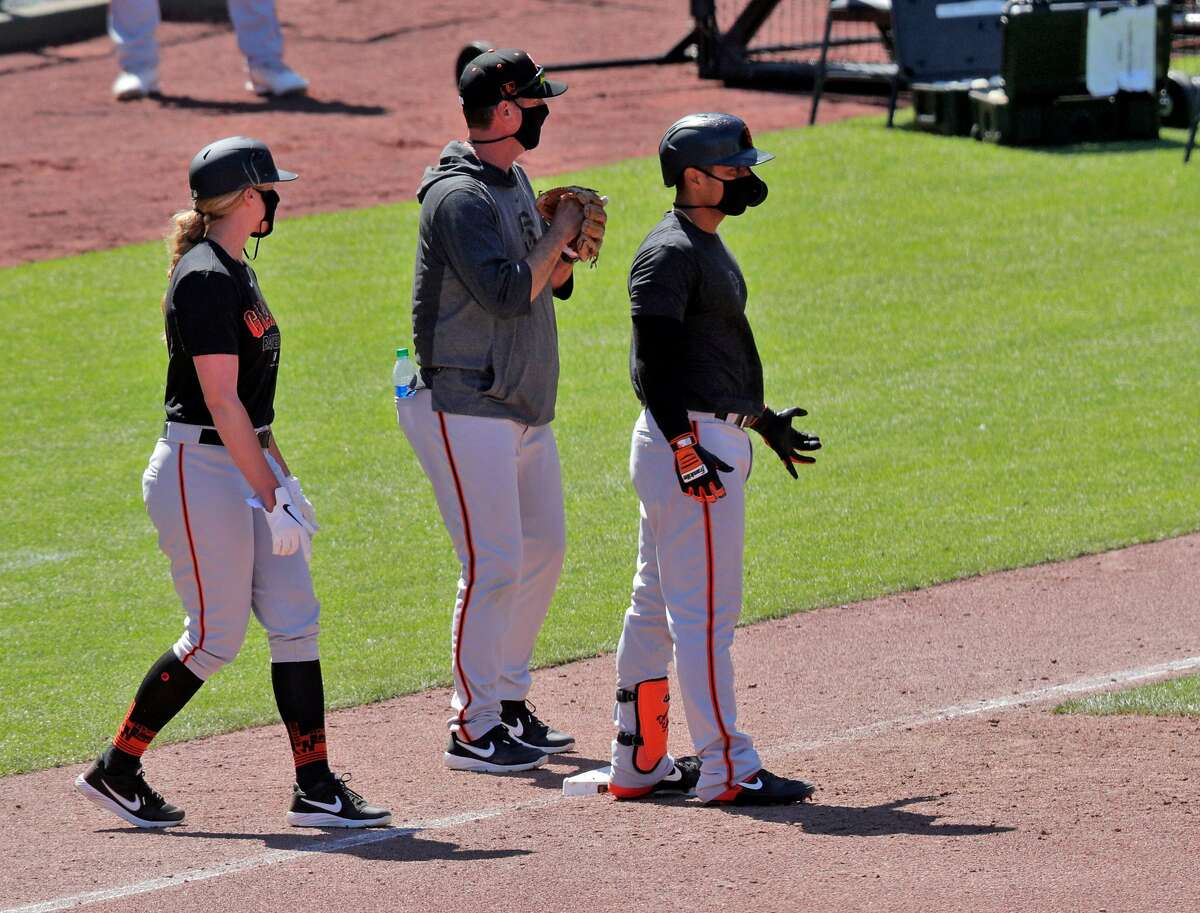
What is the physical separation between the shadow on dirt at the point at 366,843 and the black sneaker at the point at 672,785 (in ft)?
1.84

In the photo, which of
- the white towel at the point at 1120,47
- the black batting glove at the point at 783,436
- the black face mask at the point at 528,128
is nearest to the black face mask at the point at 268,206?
the black face mask at the point at 528,128

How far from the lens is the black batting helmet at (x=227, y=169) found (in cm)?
498

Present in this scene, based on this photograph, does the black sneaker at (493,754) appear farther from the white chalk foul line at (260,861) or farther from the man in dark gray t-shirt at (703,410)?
the man in dark gray t-shirt at (703,410)

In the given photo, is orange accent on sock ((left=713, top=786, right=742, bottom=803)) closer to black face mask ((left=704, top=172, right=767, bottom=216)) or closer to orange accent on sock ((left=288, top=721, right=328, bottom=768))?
orange accent on sock ((left=288, top=721, right=328, bottom=768))

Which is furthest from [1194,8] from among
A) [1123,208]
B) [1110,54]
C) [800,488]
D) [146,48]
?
[800,488]

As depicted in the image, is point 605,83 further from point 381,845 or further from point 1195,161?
point 381,845

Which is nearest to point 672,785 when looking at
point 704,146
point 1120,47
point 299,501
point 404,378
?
point 299,501

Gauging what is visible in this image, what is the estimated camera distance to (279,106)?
67.7 feet

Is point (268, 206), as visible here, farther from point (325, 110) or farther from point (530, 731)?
point (325, 110)

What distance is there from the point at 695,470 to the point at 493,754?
1.36m

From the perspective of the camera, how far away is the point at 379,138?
19.2 metres

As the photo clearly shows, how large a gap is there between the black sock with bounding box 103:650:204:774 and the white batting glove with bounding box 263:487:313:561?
0.51m

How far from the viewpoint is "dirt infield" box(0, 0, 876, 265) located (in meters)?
17.2

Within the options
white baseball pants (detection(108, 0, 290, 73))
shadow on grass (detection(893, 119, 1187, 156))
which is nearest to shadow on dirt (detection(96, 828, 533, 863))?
shadow on grass (detection(893, 119, 1187, 156))
